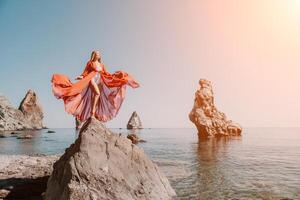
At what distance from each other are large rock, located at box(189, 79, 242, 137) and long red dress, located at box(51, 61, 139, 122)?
62.7m

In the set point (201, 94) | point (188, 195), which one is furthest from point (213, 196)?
point (201, 94)

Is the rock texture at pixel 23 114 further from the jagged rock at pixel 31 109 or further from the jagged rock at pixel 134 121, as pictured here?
the jagged rock at pixel 134 121

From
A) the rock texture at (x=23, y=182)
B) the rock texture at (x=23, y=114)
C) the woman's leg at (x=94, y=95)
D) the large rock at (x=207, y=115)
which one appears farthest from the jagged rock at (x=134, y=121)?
the woman's leg at (x=94, y=95)

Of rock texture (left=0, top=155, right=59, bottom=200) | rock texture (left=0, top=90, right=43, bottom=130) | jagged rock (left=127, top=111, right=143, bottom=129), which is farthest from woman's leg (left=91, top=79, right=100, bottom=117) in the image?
jagged rock (left=127, top=111, right=143, bottom=129)

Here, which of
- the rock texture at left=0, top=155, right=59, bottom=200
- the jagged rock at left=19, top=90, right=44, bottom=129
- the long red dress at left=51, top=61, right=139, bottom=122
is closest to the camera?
the rock texture at left=0, top=155, right=59, bottom=200

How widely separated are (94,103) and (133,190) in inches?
157

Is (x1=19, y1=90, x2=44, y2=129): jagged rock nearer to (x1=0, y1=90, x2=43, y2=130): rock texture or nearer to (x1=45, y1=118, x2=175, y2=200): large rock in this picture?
(x1=0, y1=90, x2=43, y2=130): rock texture

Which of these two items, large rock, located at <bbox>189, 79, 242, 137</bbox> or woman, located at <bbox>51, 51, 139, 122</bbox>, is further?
large rock, located at <bbox>189, 79, 242, 137</bbox>

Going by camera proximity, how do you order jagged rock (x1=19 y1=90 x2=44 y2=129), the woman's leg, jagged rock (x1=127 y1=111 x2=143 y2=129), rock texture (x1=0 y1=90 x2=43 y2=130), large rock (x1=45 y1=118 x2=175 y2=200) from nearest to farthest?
large rock (x1=45 y1=118 x2=175 y2=200), the woman's leg, rock texture (x1=0 y1=90 x2=43 y2=130), jagged rock (x1=19 y1=90 x2=44 y2=129), jagged rock (x1=127 y1=111 x2=143 y2=129)

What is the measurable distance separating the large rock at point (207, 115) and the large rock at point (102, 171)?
63435 mm

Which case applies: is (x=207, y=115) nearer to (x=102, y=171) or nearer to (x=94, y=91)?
(x=94, y=91)

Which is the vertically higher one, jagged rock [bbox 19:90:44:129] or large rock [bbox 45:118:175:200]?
jagged rock [bbox 19:90:44:129]

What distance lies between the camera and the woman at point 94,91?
11578 millimetres

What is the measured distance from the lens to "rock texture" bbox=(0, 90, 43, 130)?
121 m
